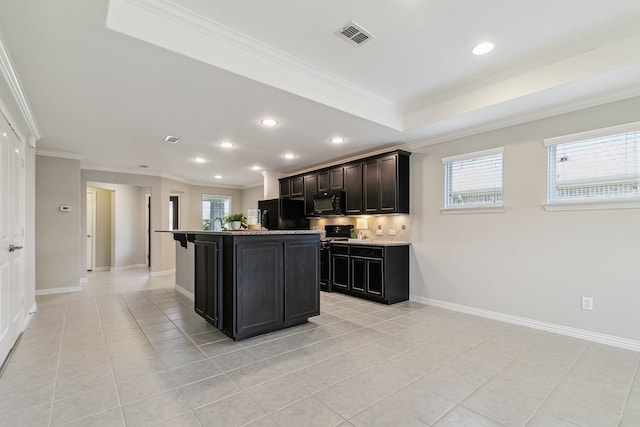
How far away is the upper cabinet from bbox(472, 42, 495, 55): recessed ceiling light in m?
1.94

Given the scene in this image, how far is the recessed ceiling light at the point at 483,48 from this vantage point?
105 inches

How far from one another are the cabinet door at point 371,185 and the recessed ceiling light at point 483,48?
2.30m

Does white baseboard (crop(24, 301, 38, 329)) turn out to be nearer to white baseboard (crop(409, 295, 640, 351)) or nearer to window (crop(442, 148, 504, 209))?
white baseboard (crop(409, 295, 640, 351))

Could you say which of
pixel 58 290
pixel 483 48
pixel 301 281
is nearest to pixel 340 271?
pixel 301 281

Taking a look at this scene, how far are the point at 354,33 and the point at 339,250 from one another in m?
3.42

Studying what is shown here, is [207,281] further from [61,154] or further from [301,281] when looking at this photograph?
[61,154]

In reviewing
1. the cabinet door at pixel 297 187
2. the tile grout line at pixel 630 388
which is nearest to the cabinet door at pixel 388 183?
the cabinet door at pixel 297 187

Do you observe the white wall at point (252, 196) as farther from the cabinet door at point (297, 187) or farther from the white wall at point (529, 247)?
the white wall at point (529, 247)

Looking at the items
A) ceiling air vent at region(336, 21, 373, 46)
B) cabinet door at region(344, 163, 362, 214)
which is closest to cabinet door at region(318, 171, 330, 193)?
cabinet door at region(344, 163, 362, 214)

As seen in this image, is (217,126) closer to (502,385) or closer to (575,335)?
(502,385)

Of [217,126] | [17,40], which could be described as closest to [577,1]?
[217,126]

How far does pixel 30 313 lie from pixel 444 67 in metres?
5.59

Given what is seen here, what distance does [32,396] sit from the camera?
2082 mm

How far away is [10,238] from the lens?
293 cm
